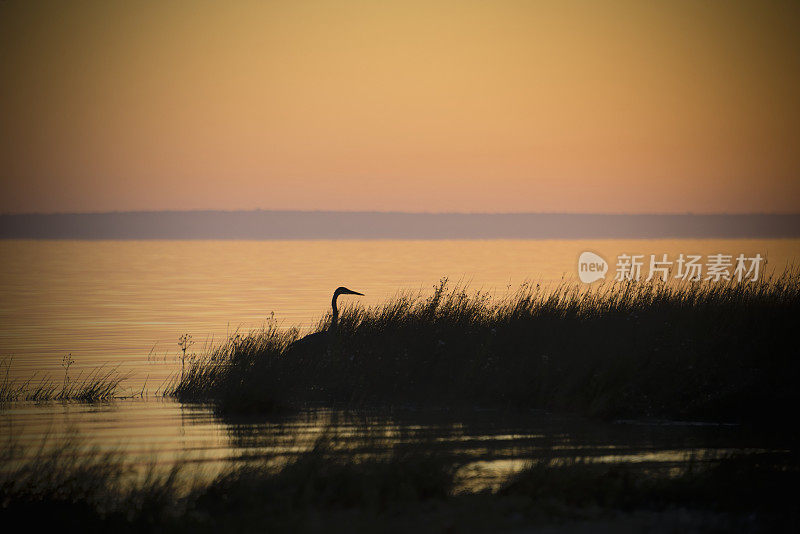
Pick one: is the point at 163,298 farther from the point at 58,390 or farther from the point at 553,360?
the point at 553,360

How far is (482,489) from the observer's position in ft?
31.3

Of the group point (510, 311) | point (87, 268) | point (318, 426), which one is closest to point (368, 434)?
point (318, 426)

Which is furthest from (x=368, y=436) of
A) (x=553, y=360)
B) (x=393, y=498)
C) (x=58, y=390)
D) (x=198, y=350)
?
(x=198, y=350)

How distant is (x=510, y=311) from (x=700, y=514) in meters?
10.4

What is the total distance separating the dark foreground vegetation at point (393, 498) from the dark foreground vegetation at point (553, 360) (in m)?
3.99

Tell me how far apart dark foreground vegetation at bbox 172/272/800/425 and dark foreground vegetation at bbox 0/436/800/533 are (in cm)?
399

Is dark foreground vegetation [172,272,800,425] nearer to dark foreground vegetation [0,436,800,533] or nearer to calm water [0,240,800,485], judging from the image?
calm water [0,240,800,485]

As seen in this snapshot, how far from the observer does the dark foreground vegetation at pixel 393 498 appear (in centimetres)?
830

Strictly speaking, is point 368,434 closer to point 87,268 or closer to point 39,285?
point 39,285

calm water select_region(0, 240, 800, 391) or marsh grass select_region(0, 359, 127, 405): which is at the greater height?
calm water select_region(0, 240, 800, 391)

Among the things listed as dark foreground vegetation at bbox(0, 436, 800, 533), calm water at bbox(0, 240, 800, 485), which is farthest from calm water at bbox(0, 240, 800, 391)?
dark foreground vegetation at bbox(0, 436, 800, 533)

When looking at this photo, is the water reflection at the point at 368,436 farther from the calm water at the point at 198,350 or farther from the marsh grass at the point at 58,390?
the marsh grass at the point at 58,390

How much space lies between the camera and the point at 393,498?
9070 mm

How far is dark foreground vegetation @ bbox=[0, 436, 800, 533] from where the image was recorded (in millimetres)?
8297
